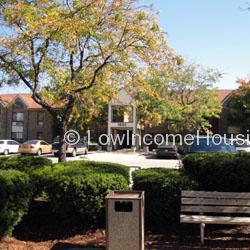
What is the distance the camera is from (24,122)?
56.2 m

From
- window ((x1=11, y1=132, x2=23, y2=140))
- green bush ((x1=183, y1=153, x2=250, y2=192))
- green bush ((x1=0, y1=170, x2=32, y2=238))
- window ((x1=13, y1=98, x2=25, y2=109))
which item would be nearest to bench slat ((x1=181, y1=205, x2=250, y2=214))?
green bush ((x1=183, y1=153, x2=250, y2=192))

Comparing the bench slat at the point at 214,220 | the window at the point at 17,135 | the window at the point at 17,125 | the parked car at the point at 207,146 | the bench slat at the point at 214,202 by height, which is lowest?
the bench slat at the point at 214,220

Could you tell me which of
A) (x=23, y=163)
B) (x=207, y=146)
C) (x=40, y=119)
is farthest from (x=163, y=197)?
(x=40, y=119)

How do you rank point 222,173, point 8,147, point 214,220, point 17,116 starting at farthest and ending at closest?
point 17,116, point 8,147, point 222,173, point 214,220

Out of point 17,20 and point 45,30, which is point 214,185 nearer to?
point 45,30

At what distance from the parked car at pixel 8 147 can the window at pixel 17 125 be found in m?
16.3

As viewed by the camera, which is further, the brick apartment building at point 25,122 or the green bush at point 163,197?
the brick apartment building at point 25,122

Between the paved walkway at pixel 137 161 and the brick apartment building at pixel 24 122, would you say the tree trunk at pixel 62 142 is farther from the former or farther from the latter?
the brick apartment building at pixel 24 122

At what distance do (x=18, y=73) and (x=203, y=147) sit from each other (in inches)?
328

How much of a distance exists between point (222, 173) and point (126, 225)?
2758 mm

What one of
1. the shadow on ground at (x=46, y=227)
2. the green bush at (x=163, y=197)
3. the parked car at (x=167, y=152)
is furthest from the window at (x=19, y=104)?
the green bush at (x=163, y=197)

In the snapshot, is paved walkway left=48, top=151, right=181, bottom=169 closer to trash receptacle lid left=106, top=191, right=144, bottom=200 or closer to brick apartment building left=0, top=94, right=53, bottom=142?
trash receptacle lid left=106, top=191, right=144, bottom=200

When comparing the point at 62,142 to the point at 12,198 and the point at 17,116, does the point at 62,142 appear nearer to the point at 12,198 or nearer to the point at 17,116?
the point at 12,198

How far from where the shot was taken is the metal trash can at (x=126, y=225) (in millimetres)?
5855
